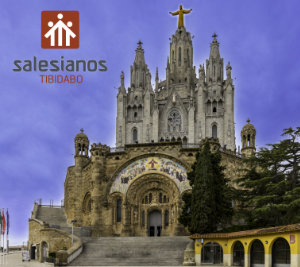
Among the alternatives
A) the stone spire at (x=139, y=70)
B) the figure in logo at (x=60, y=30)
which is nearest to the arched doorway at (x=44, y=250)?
the figure in logo at (x=60, y=30)

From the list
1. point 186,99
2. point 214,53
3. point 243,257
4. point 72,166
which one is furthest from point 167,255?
point 214,53

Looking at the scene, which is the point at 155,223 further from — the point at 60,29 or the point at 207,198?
the point at 60,29

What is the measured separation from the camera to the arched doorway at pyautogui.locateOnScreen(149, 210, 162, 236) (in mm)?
44250

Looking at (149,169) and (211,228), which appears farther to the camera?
(149,169)

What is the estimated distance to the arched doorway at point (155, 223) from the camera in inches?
1742

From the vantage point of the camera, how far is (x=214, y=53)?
243 ft

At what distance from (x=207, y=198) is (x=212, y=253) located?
4196 millimetres

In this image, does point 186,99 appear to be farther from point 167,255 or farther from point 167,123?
point 167,255

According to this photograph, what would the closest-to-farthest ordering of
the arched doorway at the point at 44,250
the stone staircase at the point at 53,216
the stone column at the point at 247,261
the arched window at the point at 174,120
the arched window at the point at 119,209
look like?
the stone column at the point at 247,261 → the arched doorway at the point at 44,250 → the arched window at the point at 119,209 → the stone staircase at the point at 53,216 → the arched window at the point at 174,120

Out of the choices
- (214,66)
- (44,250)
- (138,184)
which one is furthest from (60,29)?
(214,66)

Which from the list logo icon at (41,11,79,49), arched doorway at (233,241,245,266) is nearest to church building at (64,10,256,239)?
arched doorway at (233,241,245,266)

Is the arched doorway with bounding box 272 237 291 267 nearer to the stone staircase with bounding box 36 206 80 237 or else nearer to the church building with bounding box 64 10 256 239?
the church building with bounding box 64 10 256 239

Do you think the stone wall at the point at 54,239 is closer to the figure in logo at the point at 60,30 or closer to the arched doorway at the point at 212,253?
the arched doorway at the point at 212,253

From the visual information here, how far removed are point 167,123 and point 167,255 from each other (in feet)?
133
